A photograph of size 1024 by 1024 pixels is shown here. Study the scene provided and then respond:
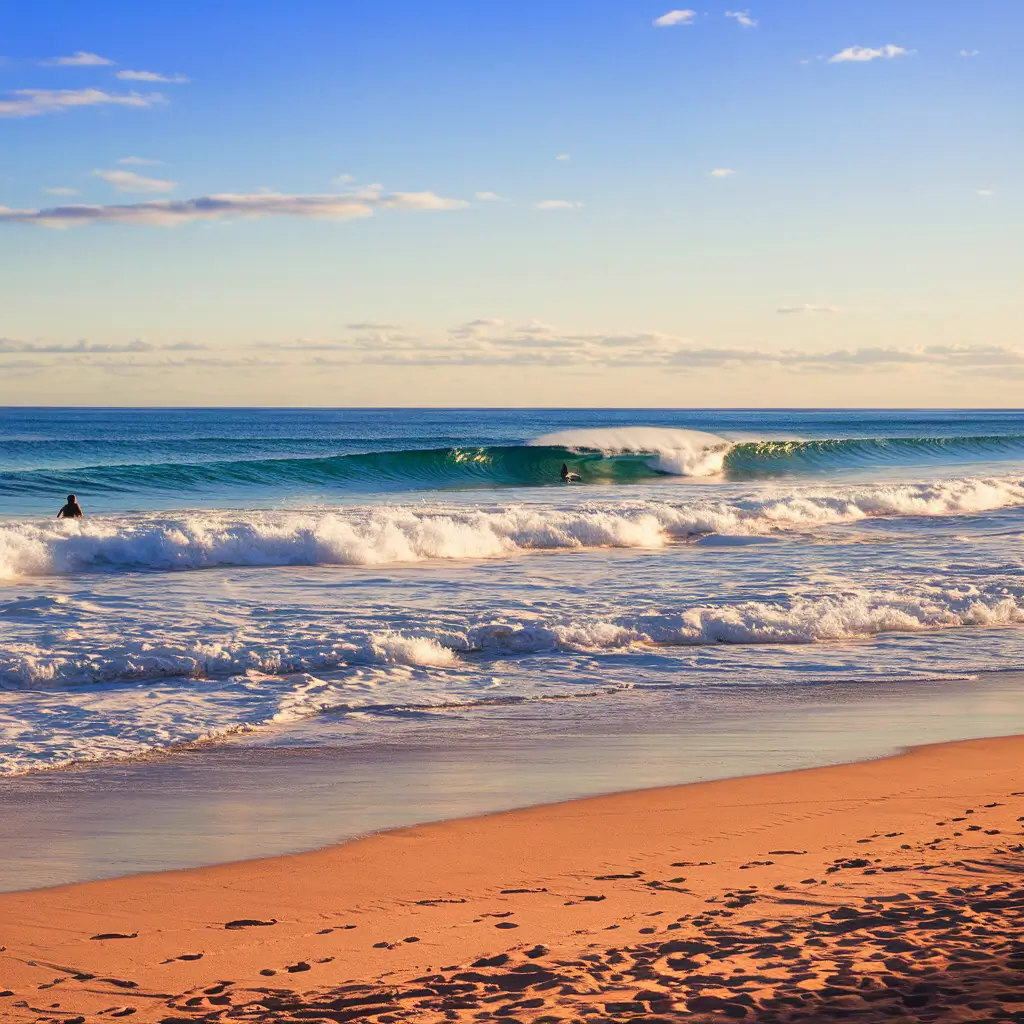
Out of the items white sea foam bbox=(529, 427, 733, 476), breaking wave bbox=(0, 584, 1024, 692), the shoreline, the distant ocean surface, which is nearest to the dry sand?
the shoreline

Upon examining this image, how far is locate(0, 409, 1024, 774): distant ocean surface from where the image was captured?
8.70 metres

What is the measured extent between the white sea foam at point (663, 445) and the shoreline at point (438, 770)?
113 feet

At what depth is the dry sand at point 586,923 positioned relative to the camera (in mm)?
3648

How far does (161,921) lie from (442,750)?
9.46 ft

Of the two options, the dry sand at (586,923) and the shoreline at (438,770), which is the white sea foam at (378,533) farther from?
the dry sand at (586,923)

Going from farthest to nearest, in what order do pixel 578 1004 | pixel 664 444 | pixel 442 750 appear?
pixel 664 444
pixel 442 750
pixel 578 1004

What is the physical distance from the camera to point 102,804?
20.2 feet

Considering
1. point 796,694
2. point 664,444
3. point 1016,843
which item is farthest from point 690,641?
point 664,444

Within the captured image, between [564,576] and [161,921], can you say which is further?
[564,576]

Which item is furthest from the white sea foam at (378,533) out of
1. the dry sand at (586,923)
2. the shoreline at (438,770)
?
the dry sand at (586,923)

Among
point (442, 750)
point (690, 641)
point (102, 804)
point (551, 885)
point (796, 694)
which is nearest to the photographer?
point (551, 885)

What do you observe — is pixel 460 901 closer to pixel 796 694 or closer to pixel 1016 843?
pixel 1016 843

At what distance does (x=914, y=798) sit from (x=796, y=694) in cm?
279

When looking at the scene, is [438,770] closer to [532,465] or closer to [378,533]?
[378,533]
